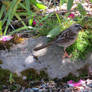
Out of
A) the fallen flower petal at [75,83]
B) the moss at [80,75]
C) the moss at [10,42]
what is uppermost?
the moss at [10,42]

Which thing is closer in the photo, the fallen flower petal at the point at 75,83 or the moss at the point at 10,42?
the fallen flower petal at the point at 75,83

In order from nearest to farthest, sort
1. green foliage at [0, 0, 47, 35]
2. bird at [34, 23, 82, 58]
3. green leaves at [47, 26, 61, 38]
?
bird at [34, 23, 82, 58] → green leaves at [47, 26, 61, 38] → green foliage at [0, 0, 47, 35]

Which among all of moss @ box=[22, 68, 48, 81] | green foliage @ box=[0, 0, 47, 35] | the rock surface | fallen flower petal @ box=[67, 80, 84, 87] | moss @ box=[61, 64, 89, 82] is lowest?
fallen flower petal @ box=[67, 80, 84, 87]

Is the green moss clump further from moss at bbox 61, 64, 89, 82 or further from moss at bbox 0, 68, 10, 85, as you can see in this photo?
moss at bbox 0, 68, 10, 85

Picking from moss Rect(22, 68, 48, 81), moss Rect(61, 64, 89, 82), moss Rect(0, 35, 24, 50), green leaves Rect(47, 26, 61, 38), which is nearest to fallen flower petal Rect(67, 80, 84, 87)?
moss Rect(61, 64, 89, 82)

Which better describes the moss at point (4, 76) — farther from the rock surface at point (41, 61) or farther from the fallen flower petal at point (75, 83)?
the fallen flower petal at point (75, 83)

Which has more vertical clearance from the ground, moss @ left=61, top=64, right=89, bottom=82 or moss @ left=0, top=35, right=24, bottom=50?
moss @ left=0, top=35, right=24, bottom=50

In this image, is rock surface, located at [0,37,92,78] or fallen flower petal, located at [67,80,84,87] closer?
fallen flower petal, located at [67,80,84,87]

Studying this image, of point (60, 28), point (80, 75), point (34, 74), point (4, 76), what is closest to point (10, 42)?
point (4, 76)

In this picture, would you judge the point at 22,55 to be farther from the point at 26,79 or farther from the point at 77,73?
the point at 77,73

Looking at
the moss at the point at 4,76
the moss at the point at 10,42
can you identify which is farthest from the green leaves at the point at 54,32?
the moss at the point at 4,76
